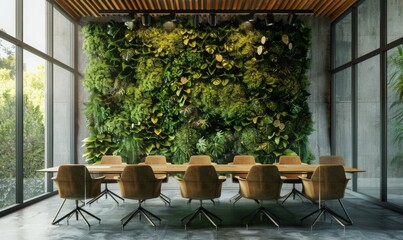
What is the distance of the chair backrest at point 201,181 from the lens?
5.78 meters

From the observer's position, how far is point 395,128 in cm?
734

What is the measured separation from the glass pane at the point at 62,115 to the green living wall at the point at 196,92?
18.1 inches

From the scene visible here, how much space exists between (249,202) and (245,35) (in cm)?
436

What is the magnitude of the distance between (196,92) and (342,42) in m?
3.69

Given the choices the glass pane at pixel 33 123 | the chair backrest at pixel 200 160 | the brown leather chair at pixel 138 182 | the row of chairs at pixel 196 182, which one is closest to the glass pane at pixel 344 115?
the chair backrest at pixel 200 160

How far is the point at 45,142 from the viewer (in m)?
8.73

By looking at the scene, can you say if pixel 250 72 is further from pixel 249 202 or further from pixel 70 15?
pixel 70 15

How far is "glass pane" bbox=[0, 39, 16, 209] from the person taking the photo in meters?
6.72

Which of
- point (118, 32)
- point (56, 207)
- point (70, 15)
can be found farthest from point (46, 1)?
point (56, 207)

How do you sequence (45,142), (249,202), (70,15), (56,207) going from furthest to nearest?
(70,15)
(45,142)
(249,202)
(56,207)

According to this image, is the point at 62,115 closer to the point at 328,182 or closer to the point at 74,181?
the point at 74,181

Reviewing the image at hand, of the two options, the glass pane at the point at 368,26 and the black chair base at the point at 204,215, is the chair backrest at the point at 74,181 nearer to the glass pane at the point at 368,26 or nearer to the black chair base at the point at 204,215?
the black chair base at the point at 204,215

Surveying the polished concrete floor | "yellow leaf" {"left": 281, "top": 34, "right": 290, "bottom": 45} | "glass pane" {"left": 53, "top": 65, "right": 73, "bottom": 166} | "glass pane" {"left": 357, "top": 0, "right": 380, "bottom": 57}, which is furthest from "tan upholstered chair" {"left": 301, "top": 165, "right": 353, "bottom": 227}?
"glass pane" {"left": 53, "top": 65, "right": 73, "bottom": 166}

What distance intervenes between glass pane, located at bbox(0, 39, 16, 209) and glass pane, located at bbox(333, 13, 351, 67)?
23.3 ft
